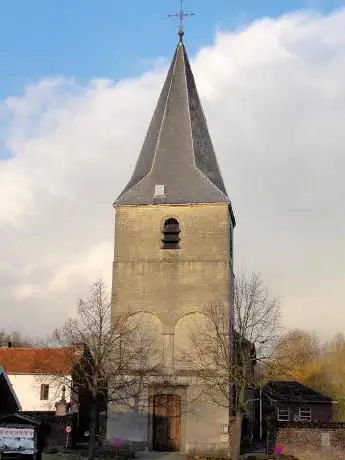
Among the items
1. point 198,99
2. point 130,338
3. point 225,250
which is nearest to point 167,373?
point 130,338

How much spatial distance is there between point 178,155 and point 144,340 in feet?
31.6

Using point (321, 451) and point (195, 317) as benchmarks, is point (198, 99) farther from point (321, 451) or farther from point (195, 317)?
point (321, 451)

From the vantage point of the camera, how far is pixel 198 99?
35094mm

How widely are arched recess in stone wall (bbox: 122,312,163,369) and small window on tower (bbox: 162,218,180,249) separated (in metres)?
3.51

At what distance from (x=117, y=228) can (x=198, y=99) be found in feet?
30.4

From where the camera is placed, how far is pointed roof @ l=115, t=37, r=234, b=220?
31.3m

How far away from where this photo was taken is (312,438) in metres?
25.5

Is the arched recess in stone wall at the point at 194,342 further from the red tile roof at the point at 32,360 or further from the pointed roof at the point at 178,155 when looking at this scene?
the red tile roof at the point at 32,360

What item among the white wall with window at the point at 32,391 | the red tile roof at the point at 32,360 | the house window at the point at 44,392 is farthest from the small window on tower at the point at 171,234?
the house window at the point at 44,392

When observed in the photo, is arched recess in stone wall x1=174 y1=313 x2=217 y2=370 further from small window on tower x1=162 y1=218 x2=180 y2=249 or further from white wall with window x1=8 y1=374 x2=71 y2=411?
white wall with window x1=8 y1=374 x2=71 y2=411

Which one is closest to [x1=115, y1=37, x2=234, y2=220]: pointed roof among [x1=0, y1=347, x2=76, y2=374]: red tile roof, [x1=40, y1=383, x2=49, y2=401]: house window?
[x1=0, y1=347, x2=76, y2=374]: red tile roof

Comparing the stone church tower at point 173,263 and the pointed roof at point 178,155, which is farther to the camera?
the pointed roof at point 178,155

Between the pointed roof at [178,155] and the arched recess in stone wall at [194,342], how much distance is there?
5.89m

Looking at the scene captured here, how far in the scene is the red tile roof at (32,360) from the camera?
4066 centimetres
